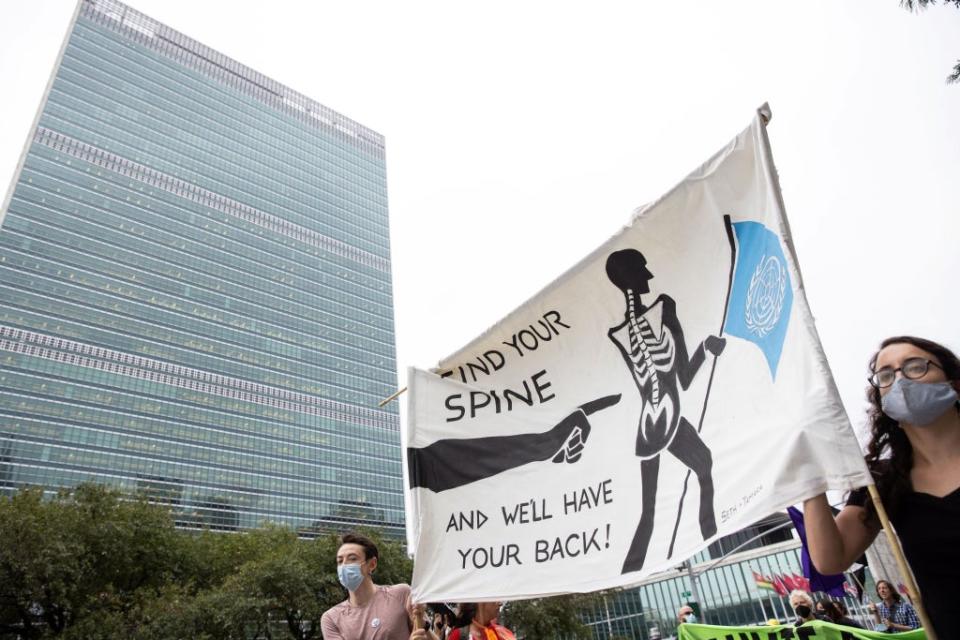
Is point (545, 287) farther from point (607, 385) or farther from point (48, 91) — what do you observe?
point (48, 91)

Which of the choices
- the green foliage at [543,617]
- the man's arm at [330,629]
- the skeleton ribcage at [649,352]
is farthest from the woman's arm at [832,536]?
the green foliage at [543,617]

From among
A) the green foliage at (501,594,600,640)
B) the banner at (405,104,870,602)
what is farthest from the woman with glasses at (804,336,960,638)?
the green foliage at (501,594,600,640)

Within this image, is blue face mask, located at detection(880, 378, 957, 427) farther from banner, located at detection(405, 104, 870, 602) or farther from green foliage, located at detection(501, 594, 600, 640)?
green foliage, located at detection(501, 594, 600, 640)

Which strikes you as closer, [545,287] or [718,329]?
[718,329]

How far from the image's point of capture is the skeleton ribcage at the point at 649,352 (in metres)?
3.00

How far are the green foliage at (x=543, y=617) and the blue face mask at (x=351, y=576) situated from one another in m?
29.5

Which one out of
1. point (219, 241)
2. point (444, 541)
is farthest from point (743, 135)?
point (219, 241)

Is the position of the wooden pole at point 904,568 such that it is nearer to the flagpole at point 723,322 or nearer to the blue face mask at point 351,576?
the flagpole at point 723,322

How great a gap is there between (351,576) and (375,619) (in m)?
0.29

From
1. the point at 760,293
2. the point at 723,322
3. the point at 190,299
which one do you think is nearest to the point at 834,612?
the point at 723,322

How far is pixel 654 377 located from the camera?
3.04m

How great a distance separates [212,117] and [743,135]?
448 ft

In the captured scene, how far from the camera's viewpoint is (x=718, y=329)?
9.05ft

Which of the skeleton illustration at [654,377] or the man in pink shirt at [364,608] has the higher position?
the skeleton illustration at [654,377]
